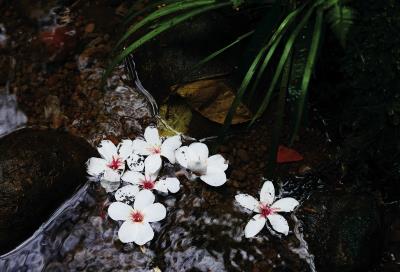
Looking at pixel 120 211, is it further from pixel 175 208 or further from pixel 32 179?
pixel 32 179

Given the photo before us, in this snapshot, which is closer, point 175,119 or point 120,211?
point 120,211

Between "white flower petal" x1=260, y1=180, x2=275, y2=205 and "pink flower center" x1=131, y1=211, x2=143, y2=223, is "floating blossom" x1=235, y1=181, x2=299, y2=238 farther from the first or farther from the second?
"pink flower center" x1=131, y1=211, x2=143, y2=223

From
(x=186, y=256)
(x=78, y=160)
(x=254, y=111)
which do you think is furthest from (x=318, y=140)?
(x=78, y=160)

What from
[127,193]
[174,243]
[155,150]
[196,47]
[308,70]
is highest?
[308,70]

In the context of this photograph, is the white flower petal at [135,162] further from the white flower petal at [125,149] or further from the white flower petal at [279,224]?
the white flower petal at [279,224]

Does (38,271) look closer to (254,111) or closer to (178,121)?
(178,121)

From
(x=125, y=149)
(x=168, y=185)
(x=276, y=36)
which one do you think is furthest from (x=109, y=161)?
(x=276, y=36)

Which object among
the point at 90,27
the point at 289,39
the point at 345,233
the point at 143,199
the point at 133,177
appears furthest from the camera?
the point at 90,27
